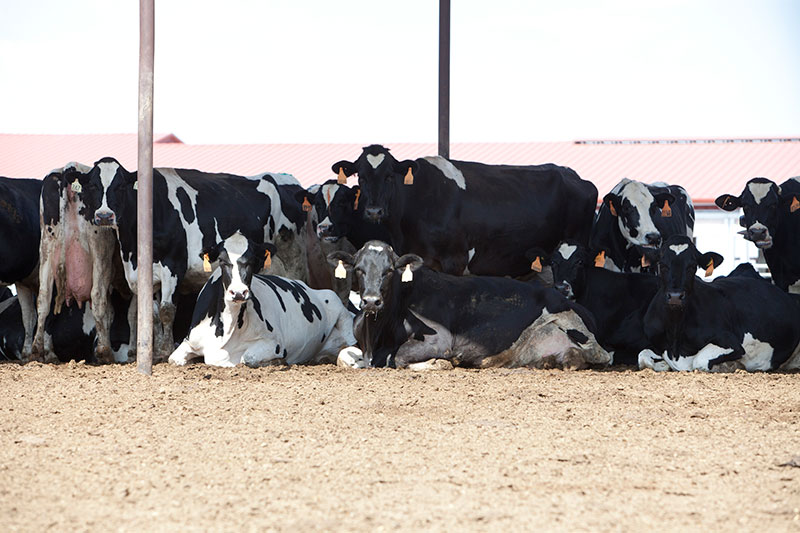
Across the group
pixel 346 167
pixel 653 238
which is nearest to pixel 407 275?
pixel 346 167

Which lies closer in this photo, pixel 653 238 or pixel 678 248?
pixel 678 248

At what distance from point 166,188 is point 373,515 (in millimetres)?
7377

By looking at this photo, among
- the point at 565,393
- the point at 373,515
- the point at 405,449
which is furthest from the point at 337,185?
the point at 373,515

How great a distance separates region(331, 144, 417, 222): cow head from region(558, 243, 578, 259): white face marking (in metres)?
1.75

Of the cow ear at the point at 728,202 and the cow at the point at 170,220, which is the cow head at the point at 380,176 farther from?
the cow ear at the point at 728,202

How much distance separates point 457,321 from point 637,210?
11.4 feet

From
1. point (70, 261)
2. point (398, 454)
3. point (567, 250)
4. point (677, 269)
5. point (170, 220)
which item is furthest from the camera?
point (567, 250)

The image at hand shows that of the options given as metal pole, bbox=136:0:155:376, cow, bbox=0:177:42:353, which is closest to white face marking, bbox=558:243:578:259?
metal pole, bbox=136:0:155:376

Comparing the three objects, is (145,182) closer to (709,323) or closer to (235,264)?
(235,264)

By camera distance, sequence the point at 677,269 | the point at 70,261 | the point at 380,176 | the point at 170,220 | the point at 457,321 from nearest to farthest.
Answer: the point at 677,269 → the point at 457,321 → the point at 70,261 → the point at 170,220 → the point at 380,176

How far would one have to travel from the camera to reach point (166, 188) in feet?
36.9

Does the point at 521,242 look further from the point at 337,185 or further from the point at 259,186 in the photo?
the point at 259,186

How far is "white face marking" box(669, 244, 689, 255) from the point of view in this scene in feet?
32.3

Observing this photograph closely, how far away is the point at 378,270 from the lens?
9648mm
